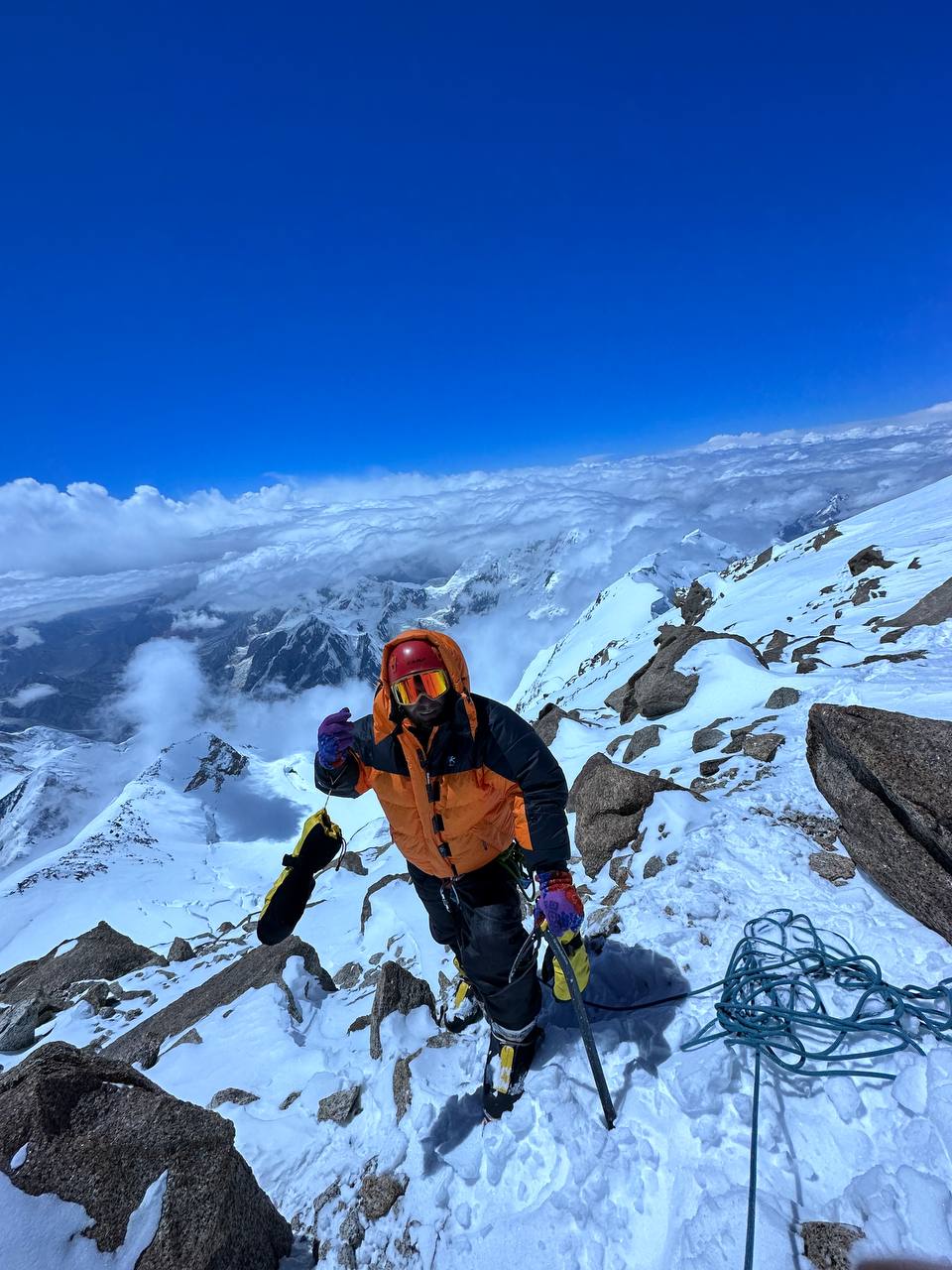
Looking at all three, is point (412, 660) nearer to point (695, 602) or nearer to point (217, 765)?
point (695, 602)

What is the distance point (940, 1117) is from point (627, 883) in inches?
140

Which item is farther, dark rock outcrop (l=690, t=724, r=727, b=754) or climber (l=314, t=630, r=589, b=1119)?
dark rock outcrop (l=690, t=724, r=727, b=754)

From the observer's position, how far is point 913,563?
21.3 metres

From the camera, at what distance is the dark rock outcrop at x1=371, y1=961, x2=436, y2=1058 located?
5.18 m

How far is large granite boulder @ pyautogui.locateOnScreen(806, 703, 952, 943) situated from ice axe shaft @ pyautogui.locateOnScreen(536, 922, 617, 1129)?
2.88 m

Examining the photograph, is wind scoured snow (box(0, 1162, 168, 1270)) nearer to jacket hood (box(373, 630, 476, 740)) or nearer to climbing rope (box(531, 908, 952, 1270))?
jacket hood (box(373, 630, 476, 740))

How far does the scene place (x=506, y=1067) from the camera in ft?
13.6

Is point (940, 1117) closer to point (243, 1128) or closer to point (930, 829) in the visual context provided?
point (930, 829)

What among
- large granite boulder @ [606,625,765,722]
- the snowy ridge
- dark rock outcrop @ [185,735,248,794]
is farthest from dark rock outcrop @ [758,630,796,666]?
dark rock outcrop @ [185,735,248,794]

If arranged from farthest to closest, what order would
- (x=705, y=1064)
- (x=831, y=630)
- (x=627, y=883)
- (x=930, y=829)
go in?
(x=831, y=630), (x=627, y=883), (x=930, y=829), (x=705, y=1064)

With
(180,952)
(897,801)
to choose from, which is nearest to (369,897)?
(180,952)

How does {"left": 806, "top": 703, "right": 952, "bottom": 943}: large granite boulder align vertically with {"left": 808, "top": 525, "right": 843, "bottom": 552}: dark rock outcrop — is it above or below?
above

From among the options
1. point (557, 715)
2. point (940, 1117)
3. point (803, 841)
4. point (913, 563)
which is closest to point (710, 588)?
point (913, 563)

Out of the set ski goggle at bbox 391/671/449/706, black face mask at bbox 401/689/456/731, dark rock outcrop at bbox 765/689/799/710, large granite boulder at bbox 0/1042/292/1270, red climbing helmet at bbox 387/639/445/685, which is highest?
red climbing helmet at bbox 387/639/445/685
